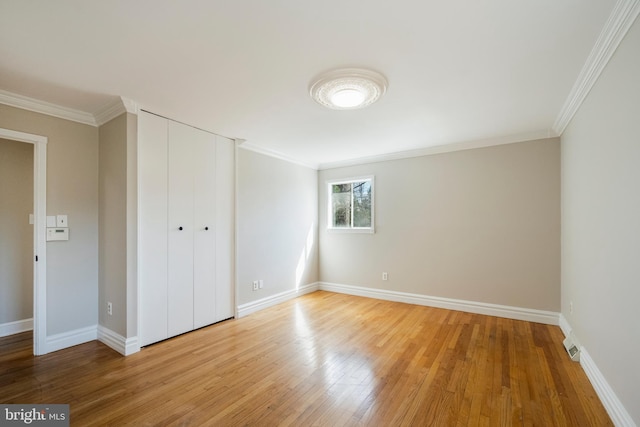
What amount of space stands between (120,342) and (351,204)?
3.79m

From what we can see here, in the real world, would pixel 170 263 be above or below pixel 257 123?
below

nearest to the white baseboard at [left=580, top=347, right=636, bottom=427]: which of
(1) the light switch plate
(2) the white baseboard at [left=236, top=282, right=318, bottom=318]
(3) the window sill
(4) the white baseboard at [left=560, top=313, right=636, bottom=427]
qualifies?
(4) the white baseboard at [left=560, top=313, right=636, bottom=427]

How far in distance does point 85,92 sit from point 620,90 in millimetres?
4066

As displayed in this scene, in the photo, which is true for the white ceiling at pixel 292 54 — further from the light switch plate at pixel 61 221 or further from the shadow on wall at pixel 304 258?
the shadow on wall at pixel 304 258

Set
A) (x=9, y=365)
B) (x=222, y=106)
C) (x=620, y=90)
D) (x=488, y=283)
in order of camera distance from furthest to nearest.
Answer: (x=488, y=283), (x=222, y=106), (x=9, y=365), (x=620, y=90)

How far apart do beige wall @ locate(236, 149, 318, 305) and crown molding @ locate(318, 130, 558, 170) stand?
879 millimetres

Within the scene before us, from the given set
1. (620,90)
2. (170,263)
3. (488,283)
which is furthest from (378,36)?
(488,283)

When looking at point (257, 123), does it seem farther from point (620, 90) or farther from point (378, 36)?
point (620, 90)

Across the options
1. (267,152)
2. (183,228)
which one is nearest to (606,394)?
(183,228)

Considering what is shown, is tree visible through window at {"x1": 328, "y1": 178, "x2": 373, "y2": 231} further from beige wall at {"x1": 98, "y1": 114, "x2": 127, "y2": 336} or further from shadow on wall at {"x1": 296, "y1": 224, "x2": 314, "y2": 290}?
beige wall at {"x1": 98, "y1": 114, "x2": 127, "y2": 336}

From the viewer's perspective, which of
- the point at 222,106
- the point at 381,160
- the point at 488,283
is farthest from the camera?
the point at 381,160

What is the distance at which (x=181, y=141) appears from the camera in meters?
3.19

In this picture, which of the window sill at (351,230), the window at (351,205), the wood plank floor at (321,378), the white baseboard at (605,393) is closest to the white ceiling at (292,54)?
the window at (351,205)

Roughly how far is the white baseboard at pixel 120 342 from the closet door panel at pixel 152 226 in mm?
89
